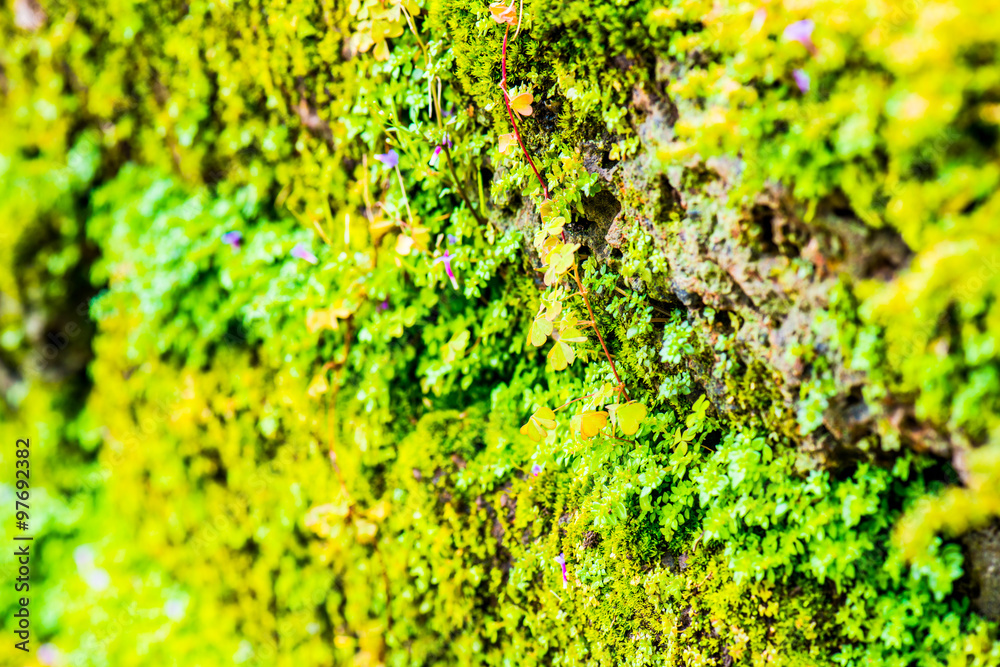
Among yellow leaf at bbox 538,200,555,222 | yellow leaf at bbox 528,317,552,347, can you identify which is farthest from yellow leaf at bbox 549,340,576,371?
yellow leaf at bbox 538,200,555,222

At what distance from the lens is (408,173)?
→ 252 cm

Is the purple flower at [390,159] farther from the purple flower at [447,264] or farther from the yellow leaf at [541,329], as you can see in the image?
the yellow leaf at [541,329]

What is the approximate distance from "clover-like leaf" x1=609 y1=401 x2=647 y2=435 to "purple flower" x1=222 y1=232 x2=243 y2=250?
218cm

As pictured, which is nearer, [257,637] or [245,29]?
[245,29]

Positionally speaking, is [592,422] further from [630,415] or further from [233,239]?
[233,239]

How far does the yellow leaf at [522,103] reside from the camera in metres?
1.91

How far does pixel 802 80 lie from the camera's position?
4.30 feet

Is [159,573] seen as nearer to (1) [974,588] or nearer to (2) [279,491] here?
(2) [279,491]

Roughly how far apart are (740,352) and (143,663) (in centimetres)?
403

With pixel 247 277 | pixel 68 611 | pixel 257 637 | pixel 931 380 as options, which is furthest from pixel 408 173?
pixel 68 611

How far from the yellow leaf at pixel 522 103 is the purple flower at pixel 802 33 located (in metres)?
0.79

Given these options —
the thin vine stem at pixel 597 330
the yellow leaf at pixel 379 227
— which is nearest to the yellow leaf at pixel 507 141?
the thin vine stem at pixel 597 330

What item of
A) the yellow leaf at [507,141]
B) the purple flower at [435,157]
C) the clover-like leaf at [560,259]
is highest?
the yellow leaf at [507,141]

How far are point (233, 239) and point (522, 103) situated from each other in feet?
6.11
